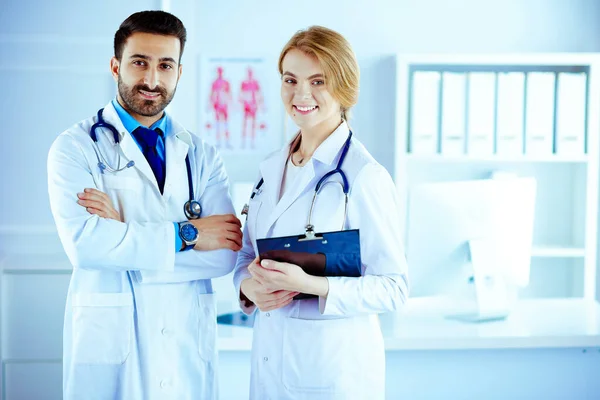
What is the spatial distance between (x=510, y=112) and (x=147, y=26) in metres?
2.02

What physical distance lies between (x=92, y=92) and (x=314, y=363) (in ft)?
7.24

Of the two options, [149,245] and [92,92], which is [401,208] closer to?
[92,92]

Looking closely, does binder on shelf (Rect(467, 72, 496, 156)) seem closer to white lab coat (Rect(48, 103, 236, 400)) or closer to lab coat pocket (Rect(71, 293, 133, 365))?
white lab coat (Rect(48, 103, 236, 400))

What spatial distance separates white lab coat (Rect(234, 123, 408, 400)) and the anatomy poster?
2.10 metres

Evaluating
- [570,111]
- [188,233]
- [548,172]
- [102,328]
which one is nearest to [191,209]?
[188,233]

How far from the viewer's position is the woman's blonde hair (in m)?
1.68

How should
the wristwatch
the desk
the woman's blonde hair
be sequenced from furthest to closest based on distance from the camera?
the desk < the wristwatch < the woman's blonde hair

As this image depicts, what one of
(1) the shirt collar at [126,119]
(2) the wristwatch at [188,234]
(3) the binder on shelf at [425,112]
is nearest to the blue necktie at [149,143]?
(1) the shirt collar at [126,119]

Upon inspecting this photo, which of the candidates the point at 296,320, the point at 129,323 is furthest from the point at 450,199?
the point at 129,323

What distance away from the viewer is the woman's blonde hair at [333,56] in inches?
66.1

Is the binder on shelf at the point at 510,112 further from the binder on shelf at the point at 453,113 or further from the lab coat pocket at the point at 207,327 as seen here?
the lab coat pocket at the point at 207,327

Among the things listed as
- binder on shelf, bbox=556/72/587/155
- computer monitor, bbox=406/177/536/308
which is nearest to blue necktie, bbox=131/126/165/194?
computer monitor, bbox=406/177/536/308

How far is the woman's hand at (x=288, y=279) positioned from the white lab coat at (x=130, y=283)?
0.98 feet

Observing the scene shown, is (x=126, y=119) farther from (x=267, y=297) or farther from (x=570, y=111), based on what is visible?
(x=570, y=111)
